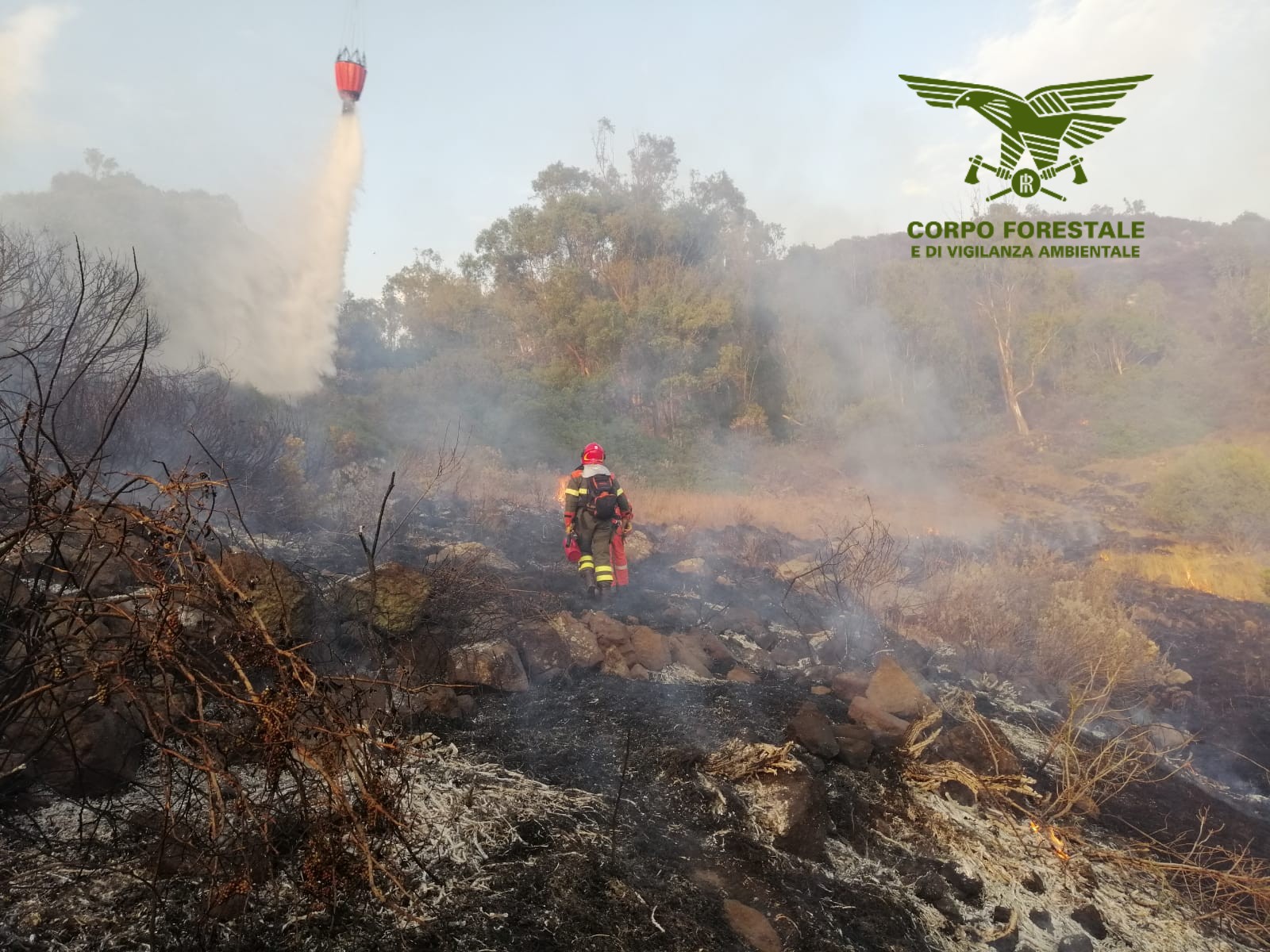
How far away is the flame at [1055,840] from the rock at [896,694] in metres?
1.02

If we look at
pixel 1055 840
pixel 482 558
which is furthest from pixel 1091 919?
pixel 482 558

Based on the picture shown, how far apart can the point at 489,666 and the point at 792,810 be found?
7.83 ft

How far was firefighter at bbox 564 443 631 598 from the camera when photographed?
7.59 meters

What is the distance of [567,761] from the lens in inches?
154

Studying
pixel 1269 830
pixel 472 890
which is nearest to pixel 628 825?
pixel 472 890

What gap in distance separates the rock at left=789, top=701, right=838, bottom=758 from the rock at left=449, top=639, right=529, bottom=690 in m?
2.01

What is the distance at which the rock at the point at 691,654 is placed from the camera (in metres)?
5.80

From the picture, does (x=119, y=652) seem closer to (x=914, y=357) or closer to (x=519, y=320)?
(x=519, y=320)

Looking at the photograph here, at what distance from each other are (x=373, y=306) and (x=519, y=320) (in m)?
11.9

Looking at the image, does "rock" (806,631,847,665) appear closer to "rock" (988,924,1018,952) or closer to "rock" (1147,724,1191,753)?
"rock" (1147,724,1191,753)

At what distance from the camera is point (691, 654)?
600 centimetres

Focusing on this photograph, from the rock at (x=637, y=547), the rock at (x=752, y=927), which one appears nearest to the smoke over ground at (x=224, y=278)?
the rock at (x=637, y=547)

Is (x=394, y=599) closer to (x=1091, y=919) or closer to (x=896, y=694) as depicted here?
(x=896, y=694)

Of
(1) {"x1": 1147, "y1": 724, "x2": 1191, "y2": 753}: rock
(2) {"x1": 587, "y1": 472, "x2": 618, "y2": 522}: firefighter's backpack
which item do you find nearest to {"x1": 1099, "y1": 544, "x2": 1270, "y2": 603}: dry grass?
(1) {"x1": 1147, "y1": 724, "x2": 1191, "y2": 753}: rock
